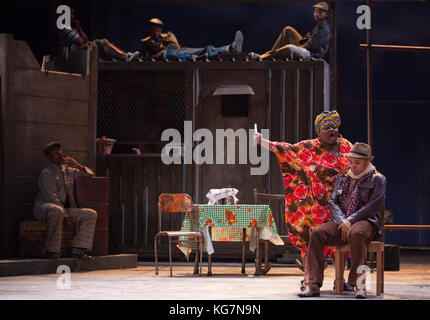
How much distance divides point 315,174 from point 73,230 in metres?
3.60

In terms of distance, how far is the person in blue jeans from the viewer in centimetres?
1160

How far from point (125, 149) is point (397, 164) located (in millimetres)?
4432

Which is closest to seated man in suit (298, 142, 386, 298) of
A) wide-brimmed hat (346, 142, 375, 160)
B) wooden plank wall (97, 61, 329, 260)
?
wide-brimmed hat (346, 142, 375, 160)

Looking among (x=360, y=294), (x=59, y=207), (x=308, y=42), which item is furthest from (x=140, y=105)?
(x=360, y=294)

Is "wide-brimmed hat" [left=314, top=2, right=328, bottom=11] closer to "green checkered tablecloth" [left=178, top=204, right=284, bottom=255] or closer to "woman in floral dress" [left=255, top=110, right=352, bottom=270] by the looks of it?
"green checkered tablecloth" [left=178, top=204, right=284, bottom=255]

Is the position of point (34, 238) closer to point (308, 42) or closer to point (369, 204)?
point (369, 204)

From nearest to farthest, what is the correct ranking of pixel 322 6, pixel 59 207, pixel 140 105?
pixel 59 207 < pixel 322 6 < pixel 140 105

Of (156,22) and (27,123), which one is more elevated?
(156,22)

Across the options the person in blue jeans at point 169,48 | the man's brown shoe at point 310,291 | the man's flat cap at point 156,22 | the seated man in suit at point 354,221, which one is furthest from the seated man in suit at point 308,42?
the man's brown shoe at point 310,291

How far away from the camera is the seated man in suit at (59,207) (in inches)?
354

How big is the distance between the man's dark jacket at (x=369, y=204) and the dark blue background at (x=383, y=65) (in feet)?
20.6

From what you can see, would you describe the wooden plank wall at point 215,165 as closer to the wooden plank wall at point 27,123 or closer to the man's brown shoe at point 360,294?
the wooden plank wall at point 27,123

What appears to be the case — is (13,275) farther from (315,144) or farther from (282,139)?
(282,139)

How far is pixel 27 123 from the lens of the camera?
31.4 ft
